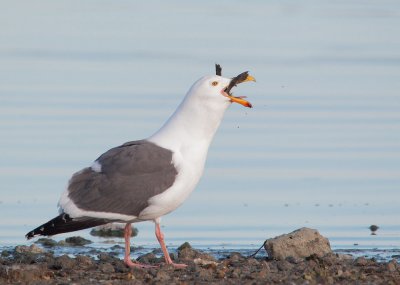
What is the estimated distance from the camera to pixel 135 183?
11250 millimetres

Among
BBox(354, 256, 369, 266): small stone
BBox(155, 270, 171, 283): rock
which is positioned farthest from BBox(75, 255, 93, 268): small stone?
BBox(354, 256, 369, 266): small stone

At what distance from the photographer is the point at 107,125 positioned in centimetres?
1864

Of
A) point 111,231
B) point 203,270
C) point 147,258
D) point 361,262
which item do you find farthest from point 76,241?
point 361,262

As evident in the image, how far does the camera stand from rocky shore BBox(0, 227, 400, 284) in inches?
412

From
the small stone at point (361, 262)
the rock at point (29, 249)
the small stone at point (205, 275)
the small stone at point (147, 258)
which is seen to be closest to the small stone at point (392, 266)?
the small stone at point (361, 262)

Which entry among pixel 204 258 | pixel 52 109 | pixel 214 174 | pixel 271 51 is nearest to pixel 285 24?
pixel 271 51

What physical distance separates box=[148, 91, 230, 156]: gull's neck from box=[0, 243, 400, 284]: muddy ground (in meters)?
1.04

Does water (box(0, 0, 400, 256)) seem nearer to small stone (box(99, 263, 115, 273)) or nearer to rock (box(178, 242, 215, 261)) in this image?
rock (box(178, 242, 215, 261))

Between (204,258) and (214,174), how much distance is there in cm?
473

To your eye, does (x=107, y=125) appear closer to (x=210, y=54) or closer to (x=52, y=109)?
(x=52, y=109)

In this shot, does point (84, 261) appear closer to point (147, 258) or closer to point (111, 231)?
point (147, 258)

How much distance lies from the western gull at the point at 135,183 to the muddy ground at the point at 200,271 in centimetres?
31

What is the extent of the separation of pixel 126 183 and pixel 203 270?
39.5 inches

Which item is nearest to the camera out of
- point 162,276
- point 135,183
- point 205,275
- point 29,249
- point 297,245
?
point 162,276
